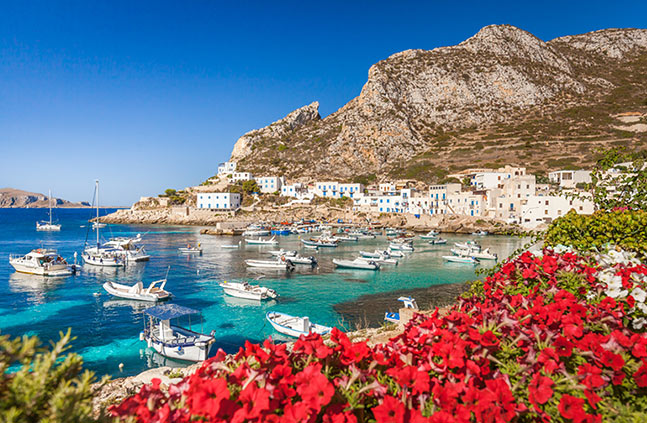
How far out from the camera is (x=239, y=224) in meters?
79.6

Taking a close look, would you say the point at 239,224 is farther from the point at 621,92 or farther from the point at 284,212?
the point at 621,92

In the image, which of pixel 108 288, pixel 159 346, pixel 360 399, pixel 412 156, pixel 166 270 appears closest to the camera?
pixel 360 399

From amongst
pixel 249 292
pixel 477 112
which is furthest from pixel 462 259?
pixel 477 112

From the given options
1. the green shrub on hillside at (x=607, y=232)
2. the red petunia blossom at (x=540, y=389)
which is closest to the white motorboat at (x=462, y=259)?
the green shrub on hillside at (x=607, y=232)

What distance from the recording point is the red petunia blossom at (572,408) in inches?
89.2

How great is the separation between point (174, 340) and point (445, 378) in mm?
15499

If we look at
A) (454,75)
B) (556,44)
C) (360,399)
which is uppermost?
(556,44)

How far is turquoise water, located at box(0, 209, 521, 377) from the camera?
55.9 ft

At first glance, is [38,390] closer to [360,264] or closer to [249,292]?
[249,292]

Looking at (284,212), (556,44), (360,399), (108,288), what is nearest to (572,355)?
(360,399)

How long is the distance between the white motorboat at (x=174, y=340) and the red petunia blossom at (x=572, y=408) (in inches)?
583

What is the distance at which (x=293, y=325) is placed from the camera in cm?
1762

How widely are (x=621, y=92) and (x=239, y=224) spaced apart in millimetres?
132120

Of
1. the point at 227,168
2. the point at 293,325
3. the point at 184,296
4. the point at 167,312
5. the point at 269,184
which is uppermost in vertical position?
the point at 227,168
